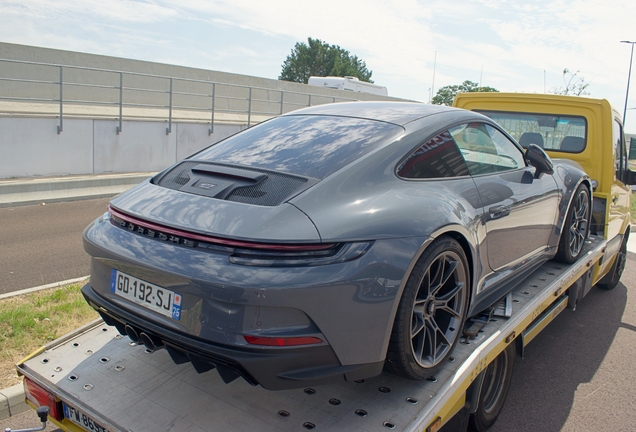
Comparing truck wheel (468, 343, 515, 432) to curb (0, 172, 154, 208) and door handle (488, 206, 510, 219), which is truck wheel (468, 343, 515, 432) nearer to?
door handle (488, 206, 510, 219)

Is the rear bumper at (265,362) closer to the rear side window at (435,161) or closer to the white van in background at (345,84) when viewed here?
the rear side window at (435,161)

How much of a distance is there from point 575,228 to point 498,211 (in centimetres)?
191

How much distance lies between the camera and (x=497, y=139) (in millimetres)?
3898

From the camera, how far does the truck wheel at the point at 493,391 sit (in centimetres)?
323

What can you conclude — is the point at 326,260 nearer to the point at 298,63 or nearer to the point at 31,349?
the point at 31,349

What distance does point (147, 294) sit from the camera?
2381 mm

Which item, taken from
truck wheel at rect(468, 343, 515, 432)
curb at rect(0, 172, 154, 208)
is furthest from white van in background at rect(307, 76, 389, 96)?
truck wheel at rect(468, 343, 515, 432)

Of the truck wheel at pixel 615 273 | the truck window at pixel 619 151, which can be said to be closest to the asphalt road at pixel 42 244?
the truck window at pixel 619 151

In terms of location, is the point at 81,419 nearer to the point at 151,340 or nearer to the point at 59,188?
the point at 151,340

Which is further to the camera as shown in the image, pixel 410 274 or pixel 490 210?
pixel 490 210

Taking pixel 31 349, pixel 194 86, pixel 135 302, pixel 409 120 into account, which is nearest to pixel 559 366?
pixel 409 120

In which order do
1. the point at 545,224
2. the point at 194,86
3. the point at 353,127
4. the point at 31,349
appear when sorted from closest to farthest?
1. the point at 353,127
2. the point at 31,349
3. the point at 545,224
4. the point at 194,86

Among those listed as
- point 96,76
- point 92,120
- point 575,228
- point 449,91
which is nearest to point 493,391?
point 575,228

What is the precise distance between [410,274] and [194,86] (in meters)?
18.0
